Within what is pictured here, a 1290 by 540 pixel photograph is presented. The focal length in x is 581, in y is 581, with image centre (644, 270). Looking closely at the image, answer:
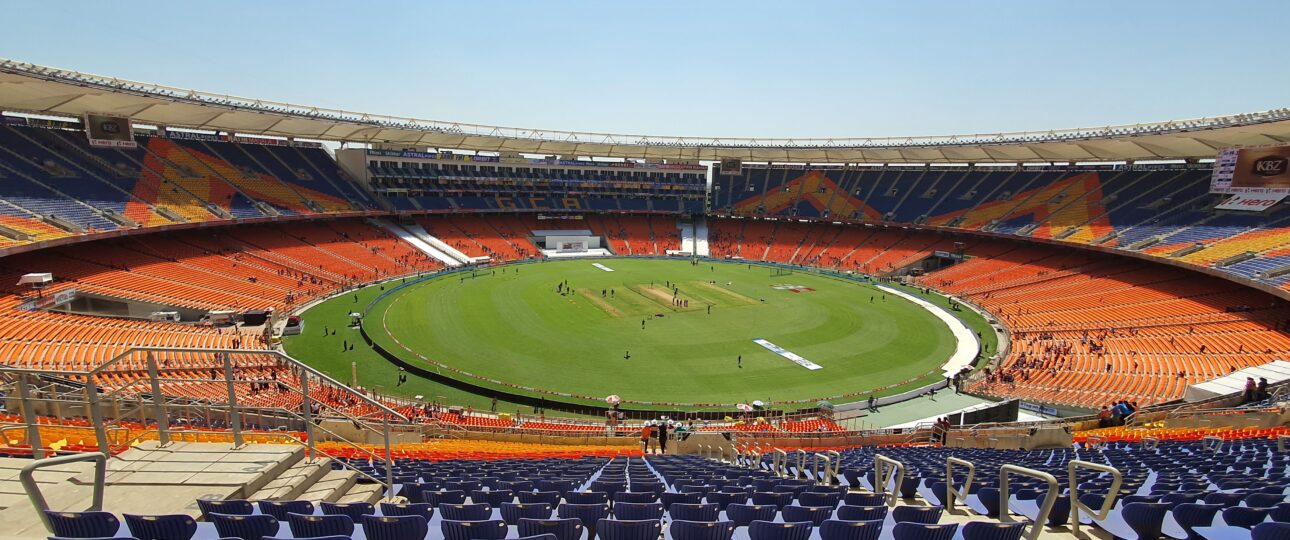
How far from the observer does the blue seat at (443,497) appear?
7.56 metres

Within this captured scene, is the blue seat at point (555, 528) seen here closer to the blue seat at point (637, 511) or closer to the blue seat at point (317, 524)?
the blue seat at point (637, 511)

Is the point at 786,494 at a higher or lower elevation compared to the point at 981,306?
lower

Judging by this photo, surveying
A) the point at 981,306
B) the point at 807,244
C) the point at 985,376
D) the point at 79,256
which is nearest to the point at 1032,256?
the point at 981,306

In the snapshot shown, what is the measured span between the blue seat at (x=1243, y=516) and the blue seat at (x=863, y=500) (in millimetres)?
3362

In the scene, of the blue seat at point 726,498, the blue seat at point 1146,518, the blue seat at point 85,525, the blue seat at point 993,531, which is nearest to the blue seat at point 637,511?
the blue seat at point 726,498

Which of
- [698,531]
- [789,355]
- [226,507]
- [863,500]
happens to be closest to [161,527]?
[226,507]

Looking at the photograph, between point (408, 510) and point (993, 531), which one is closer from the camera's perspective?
point (993, 531)

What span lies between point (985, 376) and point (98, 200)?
58.4 meters

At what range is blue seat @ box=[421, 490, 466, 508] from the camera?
7.56 meters

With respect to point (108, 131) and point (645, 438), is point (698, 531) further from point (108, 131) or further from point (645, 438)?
point (108, 131)

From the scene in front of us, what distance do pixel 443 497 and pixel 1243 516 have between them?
29.6ft

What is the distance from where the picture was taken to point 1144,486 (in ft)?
29.2

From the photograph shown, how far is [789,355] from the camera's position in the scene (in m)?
33.6

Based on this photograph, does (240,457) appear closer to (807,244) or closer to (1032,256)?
(1032,256)
